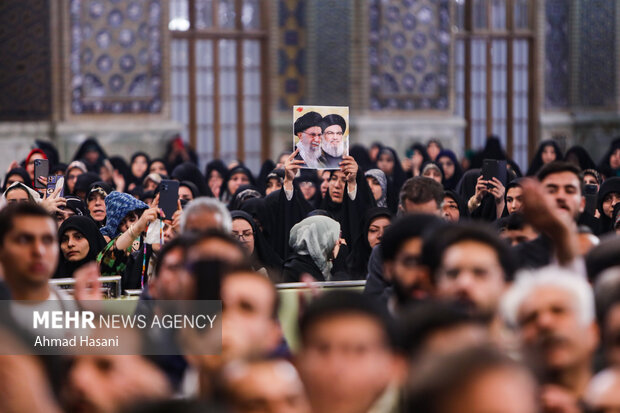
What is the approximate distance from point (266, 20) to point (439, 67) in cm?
239

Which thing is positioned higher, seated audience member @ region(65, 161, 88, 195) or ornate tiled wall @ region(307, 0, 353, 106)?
ornate tiled wall @ region(307, 0, 353, 106)

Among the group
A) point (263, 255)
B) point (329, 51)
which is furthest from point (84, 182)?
point (329, 51)

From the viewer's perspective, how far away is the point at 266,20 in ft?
48.6

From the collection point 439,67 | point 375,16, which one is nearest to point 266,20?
point 375,16

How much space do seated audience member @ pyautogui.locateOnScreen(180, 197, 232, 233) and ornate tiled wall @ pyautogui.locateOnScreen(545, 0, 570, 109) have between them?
40.6 ft

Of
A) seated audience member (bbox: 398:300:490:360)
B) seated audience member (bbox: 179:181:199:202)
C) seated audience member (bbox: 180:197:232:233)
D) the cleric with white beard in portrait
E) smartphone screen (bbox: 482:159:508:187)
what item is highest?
the cleric with white beard in portrait

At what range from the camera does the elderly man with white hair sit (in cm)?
309

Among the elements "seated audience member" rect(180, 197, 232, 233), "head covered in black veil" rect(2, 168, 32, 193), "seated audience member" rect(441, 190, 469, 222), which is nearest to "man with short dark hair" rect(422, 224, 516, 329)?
"seated audience member" rect(180, 197, 232, 233)

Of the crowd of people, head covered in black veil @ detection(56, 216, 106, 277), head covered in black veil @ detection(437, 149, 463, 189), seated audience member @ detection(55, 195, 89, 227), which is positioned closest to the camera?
the crowd of people

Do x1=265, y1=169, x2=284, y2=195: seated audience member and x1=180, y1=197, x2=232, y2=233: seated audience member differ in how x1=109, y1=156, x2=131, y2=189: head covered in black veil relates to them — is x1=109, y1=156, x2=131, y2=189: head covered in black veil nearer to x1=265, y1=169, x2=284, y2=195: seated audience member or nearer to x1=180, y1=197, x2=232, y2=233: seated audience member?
x1=265, y1=169, x2=284, y2=195: seated audience member

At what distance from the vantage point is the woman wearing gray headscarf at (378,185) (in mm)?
8524

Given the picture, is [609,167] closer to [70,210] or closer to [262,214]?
[262,214]

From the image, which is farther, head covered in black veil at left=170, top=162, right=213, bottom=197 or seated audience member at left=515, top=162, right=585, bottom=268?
head covered in black veil at left=170, top=162, right=213, bottom=197

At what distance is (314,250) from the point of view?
6191mm
